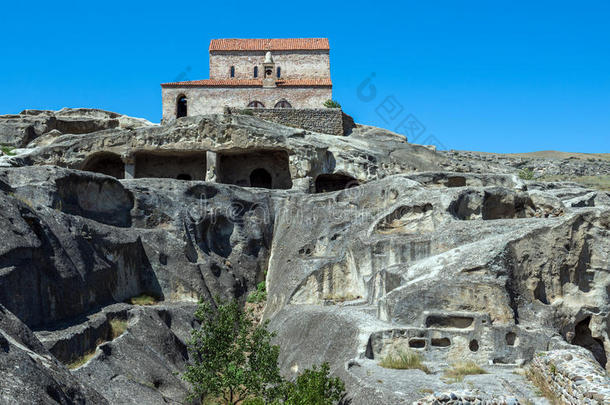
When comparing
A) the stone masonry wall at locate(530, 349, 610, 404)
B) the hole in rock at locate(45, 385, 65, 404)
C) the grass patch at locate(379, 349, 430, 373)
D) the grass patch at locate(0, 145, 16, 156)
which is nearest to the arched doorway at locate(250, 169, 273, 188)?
the grass patch at locate(0, 145, 16, 156)

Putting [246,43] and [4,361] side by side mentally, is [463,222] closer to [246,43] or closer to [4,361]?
[4,361]

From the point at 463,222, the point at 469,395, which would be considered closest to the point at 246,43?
the point at 463,222

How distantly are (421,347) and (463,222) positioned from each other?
5.38 meters

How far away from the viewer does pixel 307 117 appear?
31688 mm

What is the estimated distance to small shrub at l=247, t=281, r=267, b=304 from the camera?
22.8m

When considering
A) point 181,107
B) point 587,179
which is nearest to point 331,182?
point 181,107

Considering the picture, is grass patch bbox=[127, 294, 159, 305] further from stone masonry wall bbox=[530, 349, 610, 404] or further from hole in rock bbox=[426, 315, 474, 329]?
stone masonry wall bbox=[530, 349, 610, 404]

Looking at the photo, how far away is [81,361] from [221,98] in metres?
24.8

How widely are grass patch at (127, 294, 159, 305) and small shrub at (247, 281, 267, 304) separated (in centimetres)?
365

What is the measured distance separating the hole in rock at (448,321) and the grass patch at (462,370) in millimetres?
1051

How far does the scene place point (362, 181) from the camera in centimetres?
2803

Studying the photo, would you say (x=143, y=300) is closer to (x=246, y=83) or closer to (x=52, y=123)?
(x=52, y=123)

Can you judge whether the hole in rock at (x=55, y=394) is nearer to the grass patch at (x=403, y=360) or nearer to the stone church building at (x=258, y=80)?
the grass patch at (x=403, y=360)

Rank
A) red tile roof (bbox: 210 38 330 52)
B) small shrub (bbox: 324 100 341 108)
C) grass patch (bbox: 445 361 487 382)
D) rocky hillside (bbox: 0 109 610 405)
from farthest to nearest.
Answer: red tile roof (bbox: 210 38 330 52) < small shrub (bbox: 324 100 341 108) < grass patch (bbox: 445 361 487 382) < rocky hillside (bbox: 0 109 610 405)
